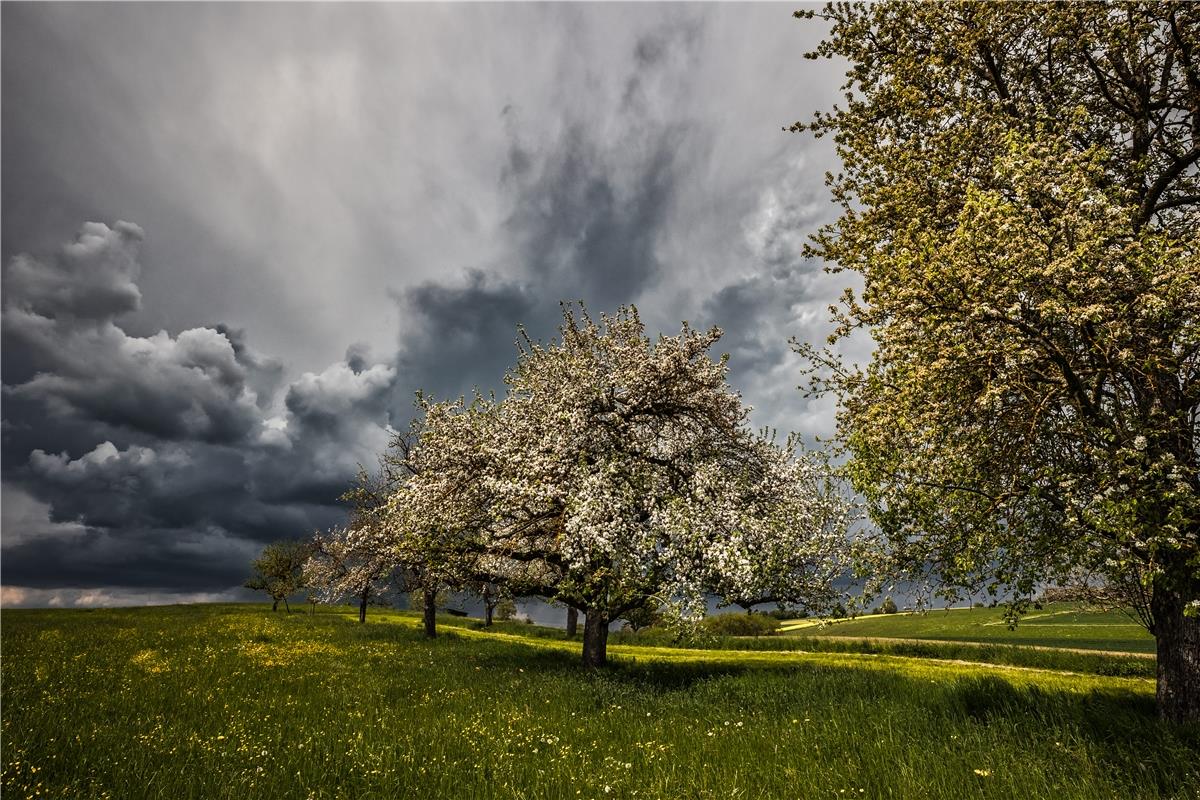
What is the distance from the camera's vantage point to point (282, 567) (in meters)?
86.2

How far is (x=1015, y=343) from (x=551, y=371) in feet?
57.3

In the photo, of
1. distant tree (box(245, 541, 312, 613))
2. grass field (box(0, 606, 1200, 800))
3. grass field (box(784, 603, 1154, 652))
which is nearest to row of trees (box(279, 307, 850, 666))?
grass field (box(0, 606, 1200, 800))

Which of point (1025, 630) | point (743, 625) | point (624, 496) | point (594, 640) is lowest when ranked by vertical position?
point (1025, 630)

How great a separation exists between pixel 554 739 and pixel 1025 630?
77.8 metres

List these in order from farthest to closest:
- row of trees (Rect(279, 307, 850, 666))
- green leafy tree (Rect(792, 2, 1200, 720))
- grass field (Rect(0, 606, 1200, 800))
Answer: row of trees (Rect(279, 307, 850, 666)) → green leafy tree (Rect(792, 2, 1200, 720)) → grass field (Rect(0, 606, 1200, 800))

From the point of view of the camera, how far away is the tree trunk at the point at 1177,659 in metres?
10.7

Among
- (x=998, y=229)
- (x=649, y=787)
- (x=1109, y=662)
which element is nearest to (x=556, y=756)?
(x=649, y=787)

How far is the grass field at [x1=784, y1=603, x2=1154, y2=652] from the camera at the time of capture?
50.8m

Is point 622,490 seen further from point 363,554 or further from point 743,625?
point 743,625

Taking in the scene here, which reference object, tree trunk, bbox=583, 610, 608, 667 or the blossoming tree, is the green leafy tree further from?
tree trunk, bbox=583, 610, 608, 667

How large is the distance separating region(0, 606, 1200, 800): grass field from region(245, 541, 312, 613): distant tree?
77007 millimetres

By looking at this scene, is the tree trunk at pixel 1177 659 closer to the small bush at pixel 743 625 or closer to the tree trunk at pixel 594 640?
the tree trunk at pixel 594 640

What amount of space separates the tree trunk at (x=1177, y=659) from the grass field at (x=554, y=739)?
724 millimetres

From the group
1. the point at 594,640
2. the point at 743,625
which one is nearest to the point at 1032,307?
the point at 594,640
